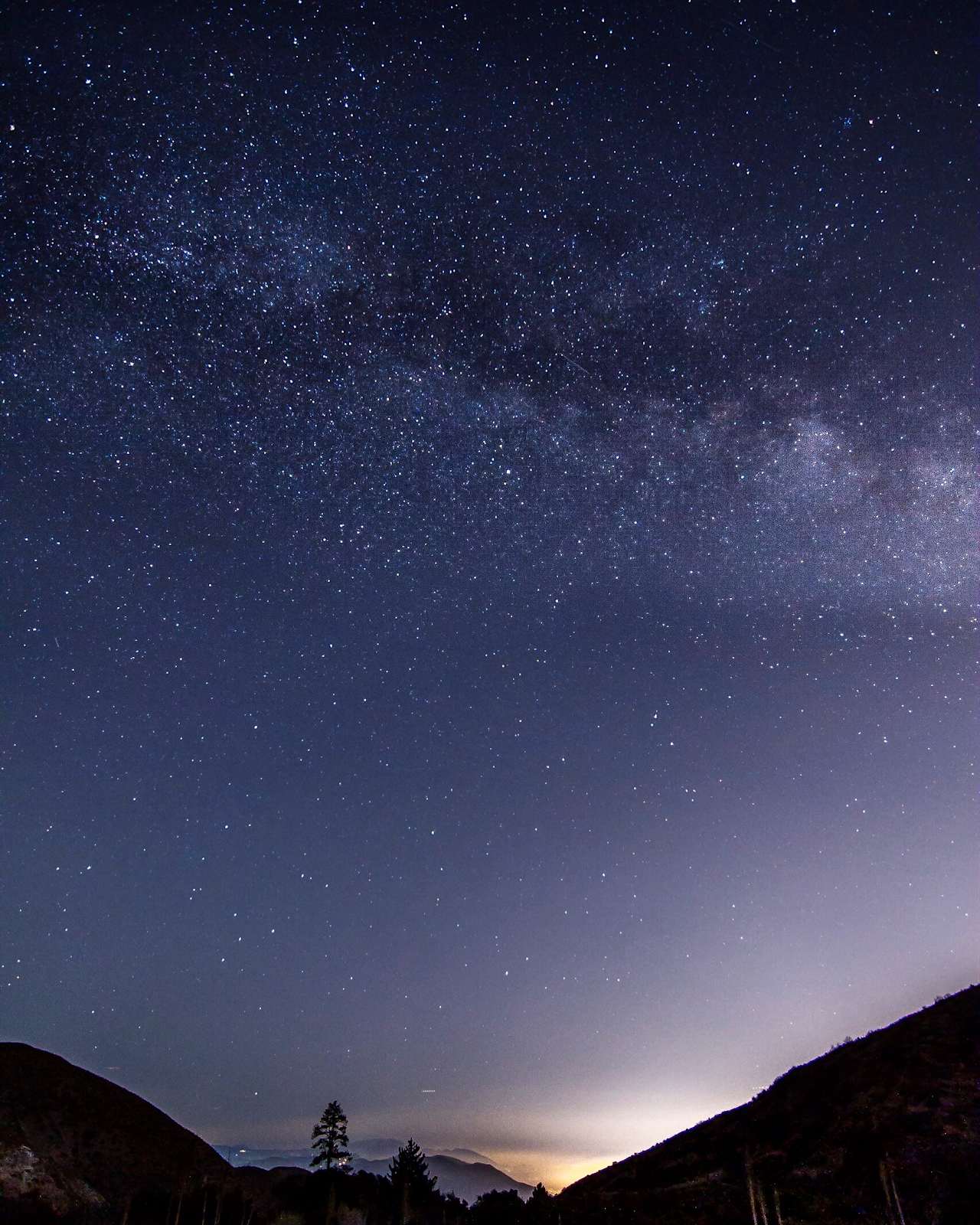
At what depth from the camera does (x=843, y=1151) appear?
1464 inches

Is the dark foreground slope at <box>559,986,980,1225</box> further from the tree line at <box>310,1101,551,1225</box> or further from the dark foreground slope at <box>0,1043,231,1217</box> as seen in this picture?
the dark foreground slope at <box>0,1043,231,1217</box>

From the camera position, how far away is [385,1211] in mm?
54781

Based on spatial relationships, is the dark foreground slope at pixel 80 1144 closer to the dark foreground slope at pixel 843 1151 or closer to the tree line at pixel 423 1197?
the tree line at pixel 423 1197

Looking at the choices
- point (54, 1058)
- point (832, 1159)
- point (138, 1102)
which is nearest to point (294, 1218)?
point (138, 1102)

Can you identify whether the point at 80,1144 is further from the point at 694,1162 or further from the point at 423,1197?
the point at 694,1162

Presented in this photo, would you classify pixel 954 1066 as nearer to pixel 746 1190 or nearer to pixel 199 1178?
pixel 746 1190

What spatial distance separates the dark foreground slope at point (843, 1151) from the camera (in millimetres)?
32156

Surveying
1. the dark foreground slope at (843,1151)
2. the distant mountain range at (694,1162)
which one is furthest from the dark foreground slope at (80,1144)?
the dark foreground slope at (843,1151)

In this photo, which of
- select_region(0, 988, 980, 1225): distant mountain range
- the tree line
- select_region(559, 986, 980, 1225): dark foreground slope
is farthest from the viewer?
the tree line

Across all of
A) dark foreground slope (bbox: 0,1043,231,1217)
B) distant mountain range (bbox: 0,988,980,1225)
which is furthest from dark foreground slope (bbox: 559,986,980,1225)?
dark foreground slope (bbox: 0,1043,231,1217)

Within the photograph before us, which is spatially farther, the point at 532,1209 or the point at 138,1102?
the point at 138,1102

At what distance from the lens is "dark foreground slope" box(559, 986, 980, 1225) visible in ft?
105

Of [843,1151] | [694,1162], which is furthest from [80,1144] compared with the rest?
[843,1151]

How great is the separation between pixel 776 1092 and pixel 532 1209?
1587cm
